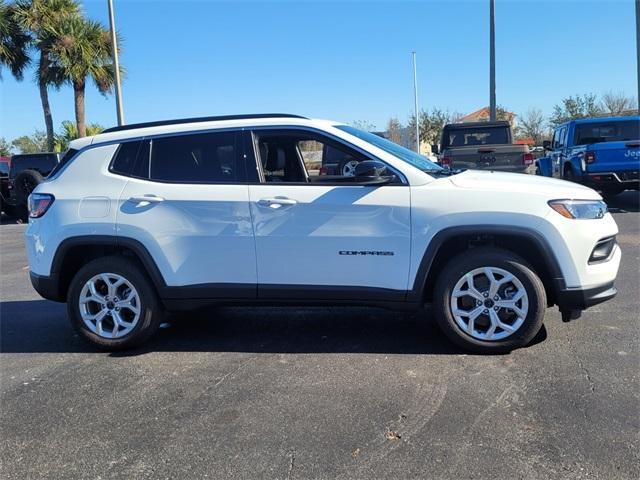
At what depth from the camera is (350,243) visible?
4.30 metres

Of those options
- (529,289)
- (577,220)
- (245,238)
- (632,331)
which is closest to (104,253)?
(245,238)

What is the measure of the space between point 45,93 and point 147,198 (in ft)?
82.4

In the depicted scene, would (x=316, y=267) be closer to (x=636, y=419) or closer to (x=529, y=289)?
(x=529, y=289)

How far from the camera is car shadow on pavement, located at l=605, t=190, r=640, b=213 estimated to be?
12.3 meters

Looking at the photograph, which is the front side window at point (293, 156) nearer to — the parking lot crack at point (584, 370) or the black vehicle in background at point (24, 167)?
the parking lot crack at point (584, 370)

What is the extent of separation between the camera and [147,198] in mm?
4566

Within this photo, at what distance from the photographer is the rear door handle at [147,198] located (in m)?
4.55

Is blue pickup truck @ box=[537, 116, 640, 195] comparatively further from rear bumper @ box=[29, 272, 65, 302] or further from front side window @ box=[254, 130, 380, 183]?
rear bumper @ box=[29, 272, 65, 302]

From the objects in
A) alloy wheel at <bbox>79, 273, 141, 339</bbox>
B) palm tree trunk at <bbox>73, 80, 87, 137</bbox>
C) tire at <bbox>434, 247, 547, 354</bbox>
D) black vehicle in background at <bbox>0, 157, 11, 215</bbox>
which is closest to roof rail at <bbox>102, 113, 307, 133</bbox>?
alloy wheel at <bbox>79, 273, 141, 339</bbox>

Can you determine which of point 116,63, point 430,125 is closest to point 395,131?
point 430,125

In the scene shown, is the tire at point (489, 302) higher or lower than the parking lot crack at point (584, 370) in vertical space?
higher

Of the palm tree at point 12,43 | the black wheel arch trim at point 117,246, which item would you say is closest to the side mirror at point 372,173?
the black wheel arch trim at point 117,246

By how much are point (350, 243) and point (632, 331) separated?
246cm

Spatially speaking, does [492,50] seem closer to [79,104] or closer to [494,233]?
[79,104]
